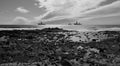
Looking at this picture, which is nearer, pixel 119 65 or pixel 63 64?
pixel 119 65

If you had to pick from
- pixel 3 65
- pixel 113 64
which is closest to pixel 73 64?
pixel 113 64

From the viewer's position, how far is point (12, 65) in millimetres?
5426

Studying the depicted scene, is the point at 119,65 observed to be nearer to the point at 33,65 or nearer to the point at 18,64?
the point at 33,65

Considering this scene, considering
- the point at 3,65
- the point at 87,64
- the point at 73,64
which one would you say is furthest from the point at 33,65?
the point at 87,64

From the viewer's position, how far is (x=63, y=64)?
5656 mm

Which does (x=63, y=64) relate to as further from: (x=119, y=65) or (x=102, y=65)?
(x=119, y=65)

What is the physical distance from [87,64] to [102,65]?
87cm

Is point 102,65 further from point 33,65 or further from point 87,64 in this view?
point 33,65

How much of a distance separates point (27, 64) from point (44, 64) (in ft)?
3.52

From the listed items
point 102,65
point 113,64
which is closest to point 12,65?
point 102,65

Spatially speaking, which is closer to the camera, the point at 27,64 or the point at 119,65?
the point at 119,65

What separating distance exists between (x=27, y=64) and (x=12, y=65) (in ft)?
2.84

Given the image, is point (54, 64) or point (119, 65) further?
point (54, 64)

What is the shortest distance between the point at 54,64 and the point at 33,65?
130cm
